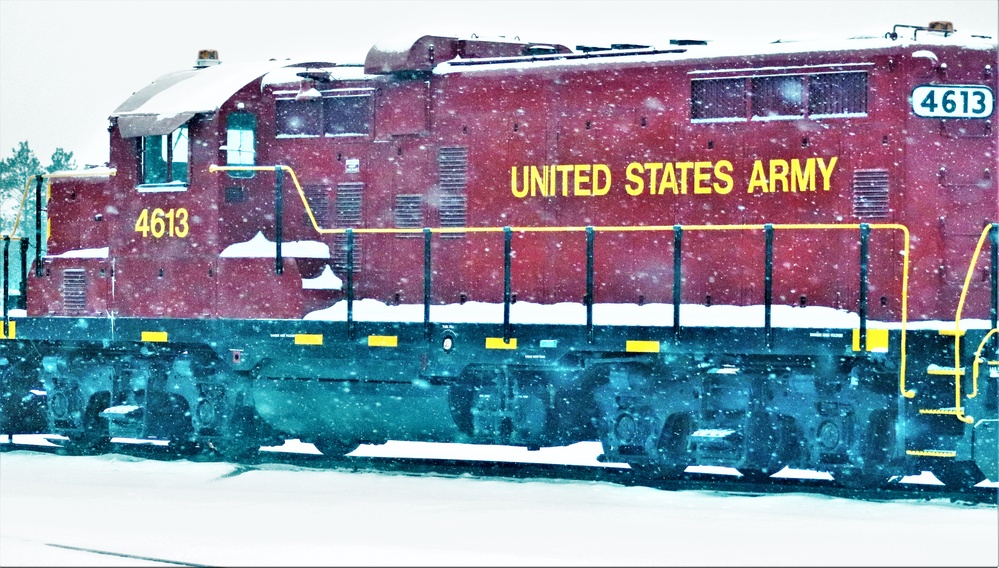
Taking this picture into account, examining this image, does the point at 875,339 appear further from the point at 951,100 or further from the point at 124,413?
the point at 124,413

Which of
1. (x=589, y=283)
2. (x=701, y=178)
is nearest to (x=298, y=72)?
(x=589, y=283)

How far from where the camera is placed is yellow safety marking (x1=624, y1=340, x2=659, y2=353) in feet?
35.0

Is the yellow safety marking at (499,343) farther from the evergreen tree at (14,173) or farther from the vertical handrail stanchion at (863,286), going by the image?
the evergreen tree at (14,173)

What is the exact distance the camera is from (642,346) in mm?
10727

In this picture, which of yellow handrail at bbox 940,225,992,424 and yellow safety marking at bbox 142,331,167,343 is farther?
yellow safety marking at bbox 142,331,167,343

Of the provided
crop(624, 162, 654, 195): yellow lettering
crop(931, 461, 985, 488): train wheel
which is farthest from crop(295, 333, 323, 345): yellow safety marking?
crop(931, 461, 985, 488): train wheel

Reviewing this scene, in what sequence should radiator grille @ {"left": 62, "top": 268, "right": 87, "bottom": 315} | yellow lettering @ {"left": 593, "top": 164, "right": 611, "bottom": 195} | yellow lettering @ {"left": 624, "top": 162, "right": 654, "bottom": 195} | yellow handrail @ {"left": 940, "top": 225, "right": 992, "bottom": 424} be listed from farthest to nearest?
radiator grille @ {"left": 62, "top": 268, "right": 87, "bottom": 315}
yellow lettering @ {"left": 593, "top": 164, "right": 611, "bottom": 195}
yellow lettering @ {"left": 624, "top": 162, "right": 654, "bottom": 195}
yellow handrail @ {"left": 940, "top": 225, "right": 992, "bottom": 424}

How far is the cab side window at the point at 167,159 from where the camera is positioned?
12602 mm

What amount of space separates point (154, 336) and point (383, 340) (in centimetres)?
226

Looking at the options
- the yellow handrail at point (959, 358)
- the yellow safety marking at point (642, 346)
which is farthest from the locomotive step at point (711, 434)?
the yellow handrail at point (959, 358)

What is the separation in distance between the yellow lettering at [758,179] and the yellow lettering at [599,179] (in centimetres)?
114

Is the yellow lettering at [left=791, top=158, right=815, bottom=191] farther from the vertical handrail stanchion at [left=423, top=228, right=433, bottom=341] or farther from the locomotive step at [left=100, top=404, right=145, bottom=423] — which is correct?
the locomotive step at [left=100, top=404, right=145, bottom=423]

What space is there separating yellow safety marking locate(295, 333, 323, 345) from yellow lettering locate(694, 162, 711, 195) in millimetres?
3338

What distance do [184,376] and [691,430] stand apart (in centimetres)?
466
